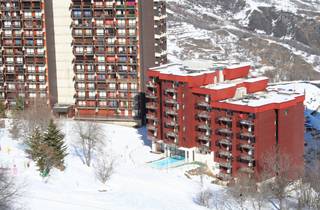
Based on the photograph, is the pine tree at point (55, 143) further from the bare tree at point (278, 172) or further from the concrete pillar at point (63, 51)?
the concrete pillar at point (63, 51)

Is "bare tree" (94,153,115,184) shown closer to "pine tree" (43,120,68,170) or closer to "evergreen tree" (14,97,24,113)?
"pine tree" (43,120,68,170)

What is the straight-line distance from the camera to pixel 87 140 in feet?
265

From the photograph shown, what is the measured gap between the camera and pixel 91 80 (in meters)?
96.9

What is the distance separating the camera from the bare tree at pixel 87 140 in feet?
254

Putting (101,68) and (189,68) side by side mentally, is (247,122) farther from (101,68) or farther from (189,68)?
(101,68)

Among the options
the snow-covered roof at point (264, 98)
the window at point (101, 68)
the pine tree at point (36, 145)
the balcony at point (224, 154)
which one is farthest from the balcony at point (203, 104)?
the window at point (101, 68)

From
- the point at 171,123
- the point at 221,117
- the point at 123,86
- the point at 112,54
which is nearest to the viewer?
the point at 221,117

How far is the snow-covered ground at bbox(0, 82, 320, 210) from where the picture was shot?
56188 millimetres

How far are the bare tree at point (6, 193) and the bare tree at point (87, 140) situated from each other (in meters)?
19.8

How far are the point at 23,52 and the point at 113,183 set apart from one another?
121 ft

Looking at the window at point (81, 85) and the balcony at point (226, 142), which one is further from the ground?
the window at point (81, 85)

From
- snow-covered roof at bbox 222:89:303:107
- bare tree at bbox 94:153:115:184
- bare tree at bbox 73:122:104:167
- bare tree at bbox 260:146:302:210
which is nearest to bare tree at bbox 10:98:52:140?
bare tree at bbox 73:122:104:167

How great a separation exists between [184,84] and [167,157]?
9533mm

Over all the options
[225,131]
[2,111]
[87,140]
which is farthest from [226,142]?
[2,111]
